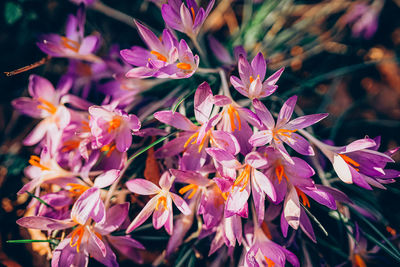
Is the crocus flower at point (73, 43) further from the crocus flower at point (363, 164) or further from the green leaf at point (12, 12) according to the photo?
the crocus flower at point (363, 164)

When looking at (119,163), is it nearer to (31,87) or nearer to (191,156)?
(191,156)

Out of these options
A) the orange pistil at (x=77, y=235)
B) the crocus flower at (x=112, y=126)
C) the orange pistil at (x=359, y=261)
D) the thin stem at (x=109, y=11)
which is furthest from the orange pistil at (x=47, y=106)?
the orange pistil at (x=359, y=261)

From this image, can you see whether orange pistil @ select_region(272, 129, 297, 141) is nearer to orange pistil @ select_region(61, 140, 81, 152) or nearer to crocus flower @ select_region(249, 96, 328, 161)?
crocus flower @ select_region(249, 96, 328, 161)

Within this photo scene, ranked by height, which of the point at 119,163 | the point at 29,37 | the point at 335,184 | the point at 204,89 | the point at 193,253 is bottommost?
the point at 193,253

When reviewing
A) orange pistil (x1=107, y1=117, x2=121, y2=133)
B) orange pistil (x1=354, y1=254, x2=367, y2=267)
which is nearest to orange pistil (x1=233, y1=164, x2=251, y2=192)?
orange pistil (x1=107, y1=117, x2=121, y2=133)

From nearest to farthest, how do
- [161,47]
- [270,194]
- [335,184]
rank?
[270,194]
[161,47]
[335,184]

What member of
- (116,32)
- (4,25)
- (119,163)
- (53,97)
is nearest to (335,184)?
(119,163)
